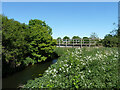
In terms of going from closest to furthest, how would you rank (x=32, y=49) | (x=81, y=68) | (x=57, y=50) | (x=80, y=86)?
(x=80, y=86) → (x=81, y=68) → (x=32, y=49) → (x=57, y=50)

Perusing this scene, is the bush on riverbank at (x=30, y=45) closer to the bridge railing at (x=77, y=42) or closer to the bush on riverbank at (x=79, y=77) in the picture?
the bush on riverbank at (x=79, y=77)

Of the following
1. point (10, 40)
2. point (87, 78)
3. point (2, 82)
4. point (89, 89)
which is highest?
point (10, 40)

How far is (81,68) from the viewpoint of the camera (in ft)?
13.4

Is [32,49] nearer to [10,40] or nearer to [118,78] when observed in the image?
[10,40]

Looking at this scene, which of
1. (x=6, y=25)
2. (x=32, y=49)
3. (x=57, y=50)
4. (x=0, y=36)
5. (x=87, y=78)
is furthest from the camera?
(x=57, y=50)

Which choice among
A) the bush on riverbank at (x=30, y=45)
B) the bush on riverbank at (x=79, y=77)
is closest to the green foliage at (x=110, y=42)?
the bush on riverbank at (x=30, y=45)

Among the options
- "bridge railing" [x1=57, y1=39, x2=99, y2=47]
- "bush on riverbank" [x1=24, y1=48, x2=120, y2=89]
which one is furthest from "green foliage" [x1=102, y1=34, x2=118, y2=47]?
"bush on riverbank" [x1=24, y1=48, x2=120, y2=89]

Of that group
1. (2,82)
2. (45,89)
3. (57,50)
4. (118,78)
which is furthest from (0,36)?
(57,50)

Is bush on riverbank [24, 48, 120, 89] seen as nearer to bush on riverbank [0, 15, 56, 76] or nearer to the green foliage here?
bush on riverbank [0, 15, 56, 76]

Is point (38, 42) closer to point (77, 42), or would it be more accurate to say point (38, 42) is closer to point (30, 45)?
point (30, 45)

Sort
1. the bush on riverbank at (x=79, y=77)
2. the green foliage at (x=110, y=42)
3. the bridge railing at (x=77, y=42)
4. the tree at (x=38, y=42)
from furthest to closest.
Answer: the bridge railing at (x=77, y=42) → the green foliage at (x=110, y=42) → the tree at (x=38, y=42) → the bush on riverbank at (x=79, y=77)

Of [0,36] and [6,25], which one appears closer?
[0,36]

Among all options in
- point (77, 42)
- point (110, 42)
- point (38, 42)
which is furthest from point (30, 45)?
point (110, 42)

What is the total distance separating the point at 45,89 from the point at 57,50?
1333cm
